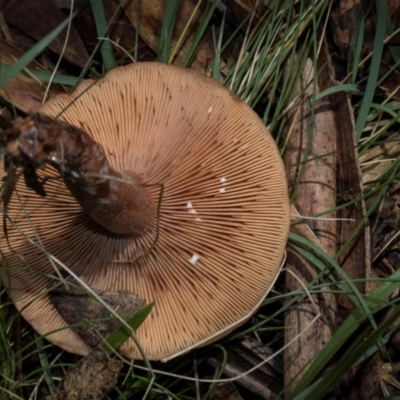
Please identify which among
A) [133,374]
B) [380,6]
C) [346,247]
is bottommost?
[133,374]

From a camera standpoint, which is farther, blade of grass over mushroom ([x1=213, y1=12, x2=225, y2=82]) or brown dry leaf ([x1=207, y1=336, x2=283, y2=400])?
blade of grass over mushroom ([x1=213, y1=12, x2=225, y2=82])

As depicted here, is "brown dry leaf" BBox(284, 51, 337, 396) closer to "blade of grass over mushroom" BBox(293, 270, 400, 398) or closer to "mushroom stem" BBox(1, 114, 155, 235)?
"blade of grass over mushroom" BBox(293, 270, 400, 398)

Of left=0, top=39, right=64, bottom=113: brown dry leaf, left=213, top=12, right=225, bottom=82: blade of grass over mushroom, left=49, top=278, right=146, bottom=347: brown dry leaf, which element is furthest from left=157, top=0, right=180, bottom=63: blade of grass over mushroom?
left=49, top=278, right=146, bottom=347: brown dry leaf

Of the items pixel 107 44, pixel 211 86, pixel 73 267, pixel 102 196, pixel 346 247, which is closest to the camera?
pixel 102 196

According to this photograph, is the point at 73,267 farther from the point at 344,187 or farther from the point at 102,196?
the point at 344,187

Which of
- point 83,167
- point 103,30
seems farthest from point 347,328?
point 103,30

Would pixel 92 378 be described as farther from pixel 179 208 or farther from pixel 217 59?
pixel 217 59

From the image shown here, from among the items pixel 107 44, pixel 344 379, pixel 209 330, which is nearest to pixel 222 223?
pixel 209 330
